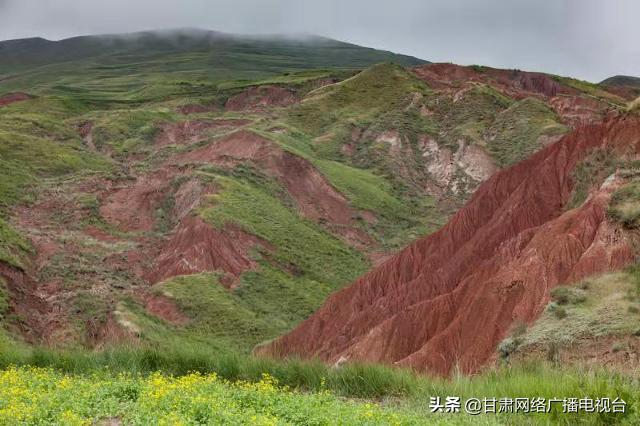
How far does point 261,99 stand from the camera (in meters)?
123

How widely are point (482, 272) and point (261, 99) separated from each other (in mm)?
100886

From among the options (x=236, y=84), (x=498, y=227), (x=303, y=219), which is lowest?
(x=303, y=219)

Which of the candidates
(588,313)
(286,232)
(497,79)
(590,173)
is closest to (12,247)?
(286,232)

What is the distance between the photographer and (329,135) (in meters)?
95.1

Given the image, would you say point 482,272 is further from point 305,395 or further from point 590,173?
point 305,395

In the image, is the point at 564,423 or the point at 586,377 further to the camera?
the point at 586,377

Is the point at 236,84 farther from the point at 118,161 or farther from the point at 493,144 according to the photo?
the point at 493,144

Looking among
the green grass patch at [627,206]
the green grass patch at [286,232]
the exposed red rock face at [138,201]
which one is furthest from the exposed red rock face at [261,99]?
the green grass patch at [627,206]

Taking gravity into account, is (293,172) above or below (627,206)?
below

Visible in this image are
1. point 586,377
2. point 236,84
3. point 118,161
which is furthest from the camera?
point 236,84

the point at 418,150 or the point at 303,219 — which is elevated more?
the point at 418,150

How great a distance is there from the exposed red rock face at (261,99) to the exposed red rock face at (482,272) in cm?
8567

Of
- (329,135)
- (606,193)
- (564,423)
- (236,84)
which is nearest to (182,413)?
(564,423)

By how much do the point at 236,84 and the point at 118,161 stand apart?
54837mm
